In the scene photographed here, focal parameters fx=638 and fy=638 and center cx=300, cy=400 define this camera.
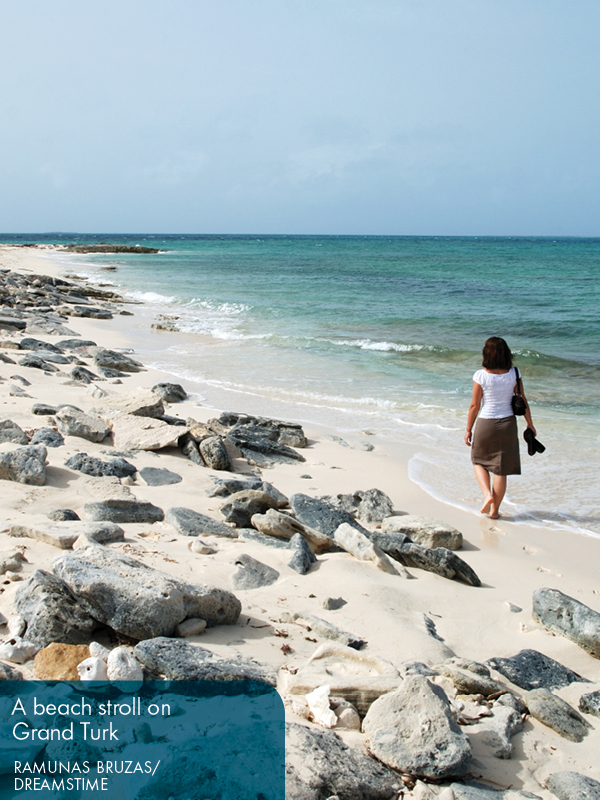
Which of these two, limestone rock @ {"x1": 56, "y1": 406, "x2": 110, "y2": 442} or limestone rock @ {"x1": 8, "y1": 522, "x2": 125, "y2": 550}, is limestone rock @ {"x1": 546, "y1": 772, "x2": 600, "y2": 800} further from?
limestone rock @ {"x1": 56, "y1": 406, "x2": 110, "y2": 442}

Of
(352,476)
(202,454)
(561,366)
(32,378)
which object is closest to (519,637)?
(352,476)

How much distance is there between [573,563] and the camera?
4918 mm

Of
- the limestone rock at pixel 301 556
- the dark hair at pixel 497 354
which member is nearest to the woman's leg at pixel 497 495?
the dark hair at pixel 497 354

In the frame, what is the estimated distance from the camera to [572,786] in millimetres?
2316

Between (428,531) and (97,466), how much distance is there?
2.74m

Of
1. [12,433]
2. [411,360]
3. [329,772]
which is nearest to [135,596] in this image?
[329,772]

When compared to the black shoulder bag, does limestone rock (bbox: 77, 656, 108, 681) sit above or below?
below

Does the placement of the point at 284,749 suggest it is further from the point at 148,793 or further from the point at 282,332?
the point at 282,332

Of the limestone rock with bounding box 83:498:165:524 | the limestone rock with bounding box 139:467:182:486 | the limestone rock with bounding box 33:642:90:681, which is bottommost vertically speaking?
the limestone rock with bounding box 139:467:182:486

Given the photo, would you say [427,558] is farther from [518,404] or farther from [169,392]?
[169,392]

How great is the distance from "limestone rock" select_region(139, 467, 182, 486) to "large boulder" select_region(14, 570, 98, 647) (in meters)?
2.43

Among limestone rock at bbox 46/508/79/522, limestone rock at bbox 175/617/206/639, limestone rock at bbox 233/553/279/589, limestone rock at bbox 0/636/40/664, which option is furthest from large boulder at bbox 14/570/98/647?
limestone rock at bbox 46/508/79/522

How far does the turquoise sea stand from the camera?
6977mm

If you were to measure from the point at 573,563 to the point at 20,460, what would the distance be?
4309 mm
